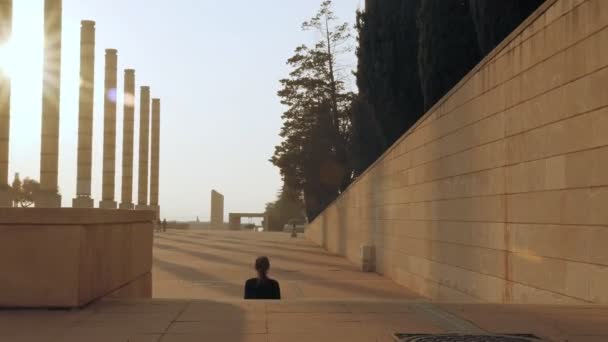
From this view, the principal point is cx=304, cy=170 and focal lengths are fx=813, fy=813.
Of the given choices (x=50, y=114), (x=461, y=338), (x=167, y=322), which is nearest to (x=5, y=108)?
(x=50, y=114)

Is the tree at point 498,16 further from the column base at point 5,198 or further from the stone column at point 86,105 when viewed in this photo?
the stone column at point 86,105

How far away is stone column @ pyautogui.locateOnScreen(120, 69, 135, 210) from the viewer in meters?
57.6

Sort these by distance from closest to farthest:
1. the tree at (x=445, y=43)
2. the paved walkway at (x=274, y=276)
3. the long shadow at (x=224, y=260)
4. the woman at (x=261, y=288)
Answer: the woman at (x=261, y=288) < the paved walkway at (x=274, y=276) < the tree at (x=445, y=43) < the long shadow at (x=224, y=260)

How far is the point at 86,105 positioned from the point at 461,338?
39.9 m

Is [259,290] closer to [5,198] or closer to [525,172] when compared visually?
[525,172]

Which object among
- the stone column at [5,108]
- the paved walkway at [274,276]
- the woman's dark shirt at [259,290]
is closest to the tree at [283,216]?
the stone column at [5,108]

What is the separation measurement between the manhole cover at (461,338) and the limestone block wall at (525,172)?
1798 mm

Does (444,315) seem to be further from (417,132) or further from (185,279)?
(185,279)

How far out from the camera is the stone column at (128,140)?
5759 cm

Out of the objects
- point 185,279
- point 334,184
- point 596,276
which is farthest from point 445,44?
point 334,184

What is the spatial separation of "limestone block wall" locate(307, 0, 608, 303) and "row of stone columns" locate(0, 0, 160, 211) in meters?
21.8

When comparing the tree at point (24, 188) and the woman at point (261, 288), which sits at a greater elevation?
the tree at point (24, 188)

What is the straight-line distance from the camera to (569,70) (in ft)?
28.2

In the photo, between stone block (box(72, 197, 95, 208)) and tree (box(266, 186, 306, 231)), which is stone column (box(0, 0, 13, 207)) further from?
tree (box(266, 186, 306, 231))
